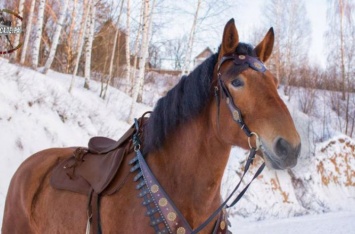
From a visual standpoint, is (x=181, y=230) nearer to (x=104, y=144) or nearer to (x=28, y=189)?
(x=104, y=144)

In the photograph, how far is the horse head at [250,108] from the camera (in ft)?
5.39

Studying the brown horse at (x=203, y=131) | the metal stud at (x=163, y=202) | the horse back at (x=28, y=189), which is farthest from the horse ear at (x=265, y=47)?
the horse back at (x=28, y=189)

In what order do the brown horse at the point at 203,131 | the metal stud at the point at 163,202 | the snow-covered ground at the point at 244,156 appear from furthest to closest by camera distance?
the snow-covered ground at the point at 244,156, the metal stud at the point at 163,202, the brown horse at the point at 203,131

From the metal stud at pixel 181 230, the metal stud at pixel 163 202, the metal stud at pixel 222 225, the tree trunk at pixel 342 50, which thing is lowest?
the metal stud at pixel 222 225

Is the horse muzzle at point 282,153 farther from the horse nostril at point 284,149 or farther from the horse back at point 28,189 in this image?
the horse back at point 28,189

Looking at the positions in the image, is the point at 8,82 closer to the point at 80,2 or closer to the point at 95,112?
the point at 95,112

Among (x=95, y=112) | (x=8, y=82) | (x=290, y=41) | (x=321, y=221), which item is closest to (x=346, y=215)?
(x=321, y=221)

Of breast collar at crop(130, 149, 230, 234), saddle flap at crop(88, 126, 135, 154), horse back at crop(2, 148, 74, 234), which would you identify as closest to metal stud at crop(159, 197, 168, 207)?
breast collar at crop(130, 149, 230, 234)

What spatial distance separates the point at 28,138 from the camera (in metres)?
6.12

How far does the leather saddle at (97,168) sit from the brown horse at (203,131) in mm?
71

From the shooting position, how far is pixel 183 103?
212 centimetres

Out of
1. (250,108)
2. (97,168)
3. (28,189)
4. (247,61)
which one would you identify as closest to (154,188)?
(97,168)

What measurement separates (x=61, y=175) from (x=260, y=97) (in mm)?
1620

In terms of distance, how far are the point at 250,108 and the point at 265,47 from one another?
0.55 meters
